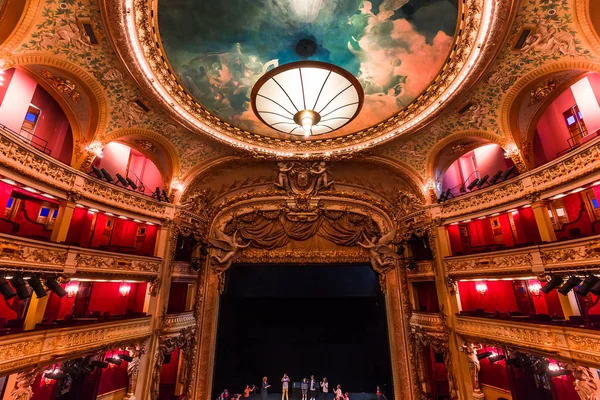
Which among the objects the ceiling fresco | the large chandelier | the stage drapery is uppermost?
the ceiling fresco

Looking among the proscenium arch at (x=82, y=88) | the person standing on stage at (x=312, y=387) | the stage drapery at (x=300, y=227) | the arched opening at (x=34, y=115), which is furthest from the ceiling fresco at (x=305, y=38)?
the person standing on stage at (x=312, y=387)

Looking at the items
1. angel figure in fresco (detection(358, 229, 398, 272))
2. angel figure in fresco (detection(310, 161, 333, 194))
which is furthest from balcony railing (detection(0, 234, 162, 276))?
angel figure in fresco (detection(358, 229, 398, 272))

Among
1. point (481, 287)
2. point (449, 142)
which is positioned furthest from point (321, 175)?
point (481, 287)

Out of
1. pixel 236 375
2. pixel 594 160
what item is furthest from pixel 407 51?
pixel 236 375

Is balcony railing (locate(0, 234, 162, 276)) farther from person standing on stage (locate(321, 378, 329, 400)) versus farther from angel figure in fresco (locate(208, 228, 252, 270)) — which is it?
person standing on stage (locate(321, 378, 329, 400))

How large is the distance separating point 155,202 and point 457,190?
1389 cm

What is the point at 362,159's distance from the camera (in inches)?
492

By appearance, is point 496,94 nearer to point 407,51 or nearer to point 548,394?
point 407,51

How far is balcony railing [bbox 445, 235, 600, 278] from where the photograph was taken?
722 centimetres

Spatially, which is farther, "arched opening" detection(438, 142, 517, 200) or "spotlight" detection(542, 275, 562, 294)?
"arched opening" detection(438, 142, 517, 200)

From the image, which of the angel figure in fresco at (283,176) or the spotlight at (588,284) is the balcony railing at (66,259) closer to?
the angel figure in fresco at (283,176)

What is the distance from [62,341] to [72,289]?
12.4 feet

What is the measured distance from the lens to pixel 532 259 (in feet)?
28.0

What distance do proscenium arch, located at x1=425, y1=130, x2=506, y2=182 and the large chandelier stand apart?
414cm
